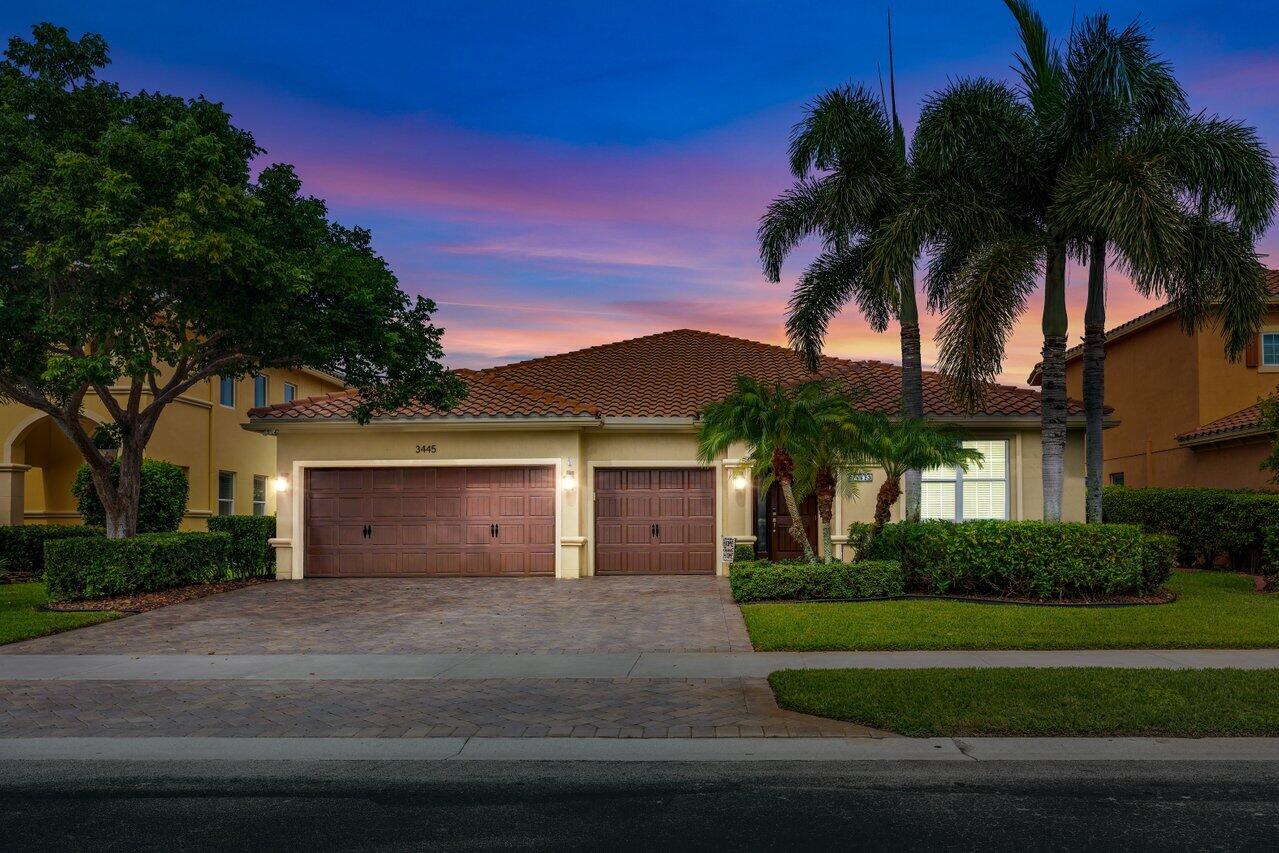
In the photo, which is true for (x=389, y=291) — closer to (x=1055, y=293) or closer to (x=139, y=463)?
(x=139, y=463)

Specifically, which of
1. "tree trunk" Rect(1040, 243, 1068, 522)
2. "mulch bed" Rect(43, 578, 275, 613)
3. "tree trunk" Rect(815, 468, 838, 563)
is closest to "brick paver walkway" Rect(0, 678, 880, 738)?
"mulch bed" Rect(43, 578, 275, 613)

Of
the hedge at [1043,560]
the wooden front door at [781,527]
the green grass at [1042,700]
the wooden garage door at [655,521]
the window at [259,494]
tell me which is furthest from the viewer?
the window at [259,494]

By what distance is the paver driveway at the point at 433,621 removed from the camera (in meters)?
11.6

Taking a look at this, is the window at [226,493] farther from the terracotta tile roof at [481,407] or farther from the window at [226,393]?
the terracotta tile roof at [481,407]

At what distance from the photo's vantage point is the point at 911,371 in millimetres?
17594

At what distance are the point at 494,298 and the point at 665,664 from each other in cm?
1605

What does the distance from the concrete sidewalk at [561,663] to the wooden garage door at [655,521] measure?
9346 mm

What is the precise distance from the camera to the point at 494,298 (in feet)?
80.8

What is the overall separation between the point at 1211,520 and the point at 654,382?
473 inches

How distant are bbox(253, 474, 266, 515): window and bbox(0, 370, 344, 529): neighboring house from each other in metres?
0.03

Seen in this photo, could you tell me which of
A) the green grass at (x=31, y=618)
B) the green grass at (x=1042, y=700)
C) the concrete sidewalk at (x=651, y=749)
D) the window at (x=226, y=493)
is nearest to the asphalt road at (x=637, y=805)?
the concrete sidewalk at (x=651, y=749)

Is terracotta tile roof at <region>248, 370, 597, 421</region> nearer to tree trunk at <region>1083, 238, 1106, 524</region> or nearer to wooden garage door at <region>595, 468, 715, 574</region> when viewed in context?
wooden garage door at <region>595, 468, 715, 574</region>

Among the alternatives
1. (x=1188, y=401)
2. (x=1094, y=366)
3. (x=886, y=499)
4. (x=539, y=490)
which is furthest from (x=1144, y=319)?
(x=539, y=490)

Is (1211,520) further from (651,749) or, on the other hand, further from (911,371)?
(651,749)
